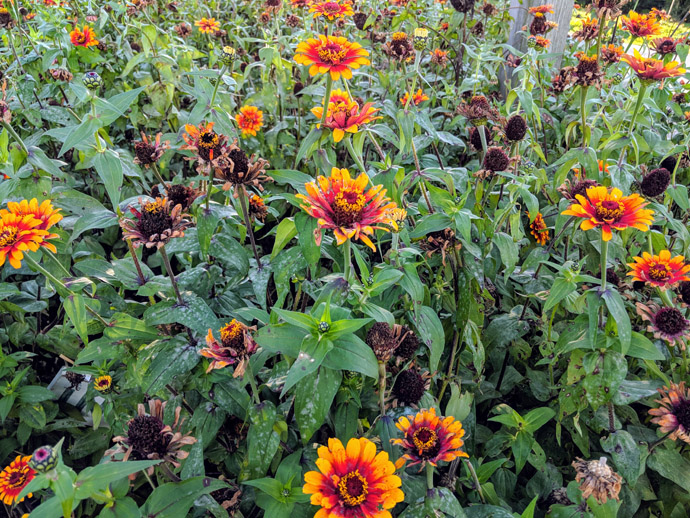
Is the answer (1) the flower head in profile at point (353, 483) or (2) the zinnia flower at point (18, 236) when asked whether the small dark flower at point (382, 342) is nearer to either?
(1) the flower head in profile at point (353, 483)

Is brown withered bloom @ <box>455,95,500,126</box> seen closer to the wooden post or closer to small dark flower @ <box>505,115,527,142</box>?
small dark flower @ <box>505,115,527,142</box>

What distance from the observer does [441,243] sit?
146 cm

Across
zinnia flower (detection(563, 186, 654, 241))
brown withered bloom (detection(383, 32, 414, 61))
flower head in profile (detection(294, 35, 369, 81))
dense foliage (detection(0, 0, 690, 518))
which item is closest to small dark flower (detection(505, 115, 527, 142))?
dense foliage (detection(0, 0, 690, 518))

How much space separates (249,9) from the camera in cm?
478

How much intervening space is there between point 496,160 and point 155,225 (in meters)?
1.13

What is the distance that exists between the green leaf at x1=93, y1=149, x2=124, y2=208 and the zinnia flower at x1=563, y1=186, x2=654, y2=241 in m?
1.28

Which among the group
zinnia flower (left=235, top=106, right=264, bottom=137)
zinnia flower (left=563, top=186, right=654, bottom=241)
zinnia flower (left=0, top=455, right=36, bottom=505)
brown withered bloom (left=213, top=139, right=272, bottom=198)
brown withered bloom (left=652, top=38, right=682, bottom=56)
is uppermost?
brown withered bloom (left=652, top=38, right=682, bottom=56)

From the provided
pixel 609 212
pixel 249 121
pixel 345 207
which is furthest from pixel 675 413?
pixel 249 121

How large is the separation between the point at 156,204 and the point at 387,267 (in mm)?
661

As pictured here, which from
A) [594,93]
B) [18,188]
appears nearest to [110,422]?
[18,188]

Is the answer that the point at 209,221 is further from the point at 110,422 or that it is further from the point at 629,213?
the point at 629,213

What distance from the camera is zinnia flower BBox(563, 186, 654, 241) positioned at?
115cm

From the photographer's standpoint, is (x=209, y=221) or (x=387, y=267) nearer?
(x=387, y=267)

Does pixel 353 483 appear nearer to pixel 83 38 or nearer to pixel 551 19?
pixel 83 38
